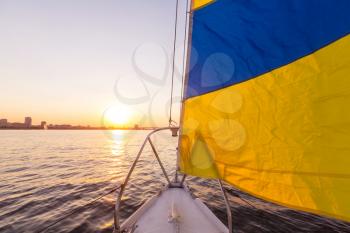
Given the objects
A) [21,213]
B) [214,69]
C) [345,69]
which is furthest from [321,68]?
[21,213]

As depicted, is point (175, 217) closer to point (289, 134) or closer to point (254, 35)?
point (289, 134)

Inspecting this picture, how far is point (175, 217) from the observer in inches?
131

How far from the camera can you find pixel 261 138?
2469 millimetres

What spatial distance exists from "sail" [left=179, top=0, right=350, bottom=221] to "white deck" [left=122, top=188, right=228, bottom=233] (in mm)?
836

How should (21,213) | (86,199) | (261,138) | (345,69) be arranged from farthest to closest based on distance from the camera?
(86,199), (21,213), (261,138), (345,69)

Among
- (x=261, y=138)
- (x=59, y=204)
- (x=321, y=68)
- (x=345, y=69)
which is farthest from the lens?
(x=59, y=204)

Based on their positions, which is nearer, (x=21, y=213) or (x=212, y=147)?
(x=212, y=147)

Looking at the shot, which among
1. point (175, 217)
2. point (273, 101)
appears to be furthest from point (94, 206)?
point (273, 101)

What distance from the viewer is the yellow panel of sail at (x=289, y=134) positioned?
193cm

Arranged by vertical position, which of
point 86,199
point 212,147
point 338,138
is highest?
point 338,138

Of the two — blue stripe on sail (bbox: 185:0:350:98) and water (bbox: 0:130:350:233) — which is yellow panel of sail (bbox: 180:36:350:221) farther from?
water (bbox: 0:130:350:233)

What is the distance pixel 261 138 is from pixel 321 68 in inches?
36.5

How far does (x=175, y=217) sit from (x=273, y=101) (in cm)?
226

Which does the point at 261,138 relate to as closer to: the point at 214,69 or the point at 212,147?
the point at 212,147
